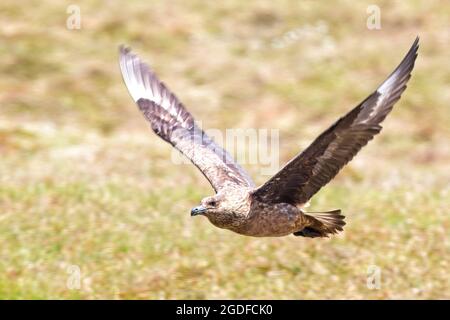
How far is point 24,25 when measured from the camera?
22.5m

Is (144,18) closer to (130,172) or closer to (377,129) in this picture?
(130,172)

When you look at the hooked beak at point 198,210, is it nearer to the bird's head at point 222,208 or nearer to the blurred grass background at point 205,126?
the bird's head at point 222,208

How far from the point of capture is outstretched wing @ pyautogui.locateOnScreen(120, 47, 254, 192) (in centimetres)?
871

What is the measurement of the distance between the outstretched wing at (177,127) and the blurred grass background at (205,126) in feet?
5.16

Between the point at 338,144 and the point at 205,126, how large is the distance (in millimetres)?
11706

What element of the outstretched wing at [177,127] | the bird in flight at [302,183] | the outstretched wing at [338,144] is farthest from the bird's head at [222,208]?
the outstretched wing at [177,127]

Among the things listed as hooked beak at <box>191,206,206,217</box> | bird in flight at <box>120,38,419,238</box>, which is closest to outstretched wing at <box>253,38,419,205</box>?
bird in flight at <box>120,38,419,238</box>

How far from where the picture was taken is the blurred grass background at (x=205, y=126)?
32.8 feet

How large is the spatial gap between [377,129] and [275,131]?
11246mm

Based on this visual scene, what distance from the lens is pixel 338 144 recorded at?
733cm

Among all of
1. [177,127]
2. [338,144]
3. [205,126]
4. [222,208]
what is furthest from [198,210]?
[205,126]

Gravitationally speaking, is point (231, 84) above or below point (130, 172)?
above
